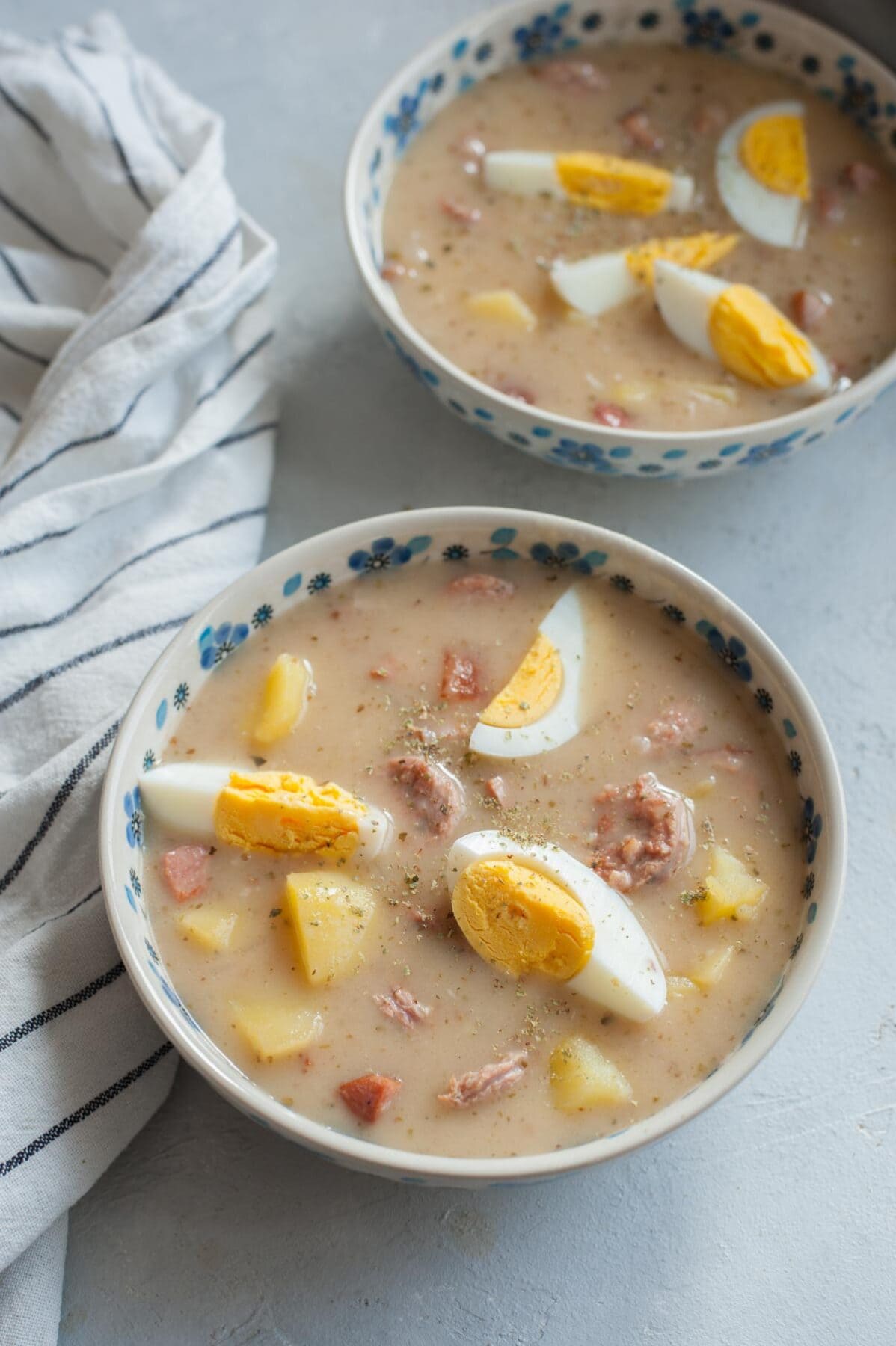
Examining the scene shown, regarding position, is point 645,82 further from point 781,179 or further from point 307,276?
point 307,276

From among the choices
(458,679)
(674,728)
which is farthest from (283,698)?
(674,728)

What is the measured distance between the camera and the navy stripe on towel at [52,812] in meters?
2.21

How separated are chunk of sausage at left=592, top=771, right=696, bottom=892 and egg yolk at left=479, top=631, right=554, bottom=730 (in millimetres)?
164

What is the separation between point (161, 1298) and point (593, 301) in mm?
1839

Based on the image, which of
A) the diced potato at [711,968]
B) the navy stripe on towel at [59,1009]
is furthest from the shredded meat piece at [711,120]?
the navy stripe on towel at [59,1009]

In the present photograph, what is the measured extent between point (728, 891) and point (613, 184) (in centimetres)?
146

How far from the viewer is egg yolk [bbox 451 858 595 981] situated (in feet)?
6.31

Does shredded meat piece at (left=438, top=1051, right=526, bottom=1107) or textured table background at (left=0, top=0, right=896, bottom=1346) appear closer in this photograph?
shredded meat piece at (left=438, top=1051, right=526, bottom=1107)

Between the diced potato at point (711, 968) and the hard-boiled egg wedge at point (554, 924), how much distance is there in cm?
5

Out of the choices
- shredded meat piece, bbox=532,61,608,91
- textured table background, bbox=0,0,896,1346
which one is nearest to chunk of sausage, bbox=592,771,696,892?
textured table background, bbox=0,0,896,1346

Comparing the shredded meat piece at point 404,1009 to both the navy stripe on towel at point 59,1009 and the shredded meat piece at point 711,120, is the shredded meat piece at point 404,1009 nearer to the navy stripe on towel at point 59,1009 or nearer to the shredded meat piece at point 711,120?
the navy stripe on towel at point 59,1009

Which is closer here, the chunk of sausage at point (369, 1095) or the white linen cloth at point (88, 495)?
the chunk of sausage at point (369, 1095)

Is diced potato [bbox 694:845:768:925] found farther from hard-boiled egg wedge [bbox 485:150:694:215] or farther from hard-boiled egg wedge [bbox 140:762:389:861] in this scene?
hard-boiled egg wedge [bbox 485:150:694:215]

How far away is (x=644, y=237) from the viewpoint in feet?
8.93
